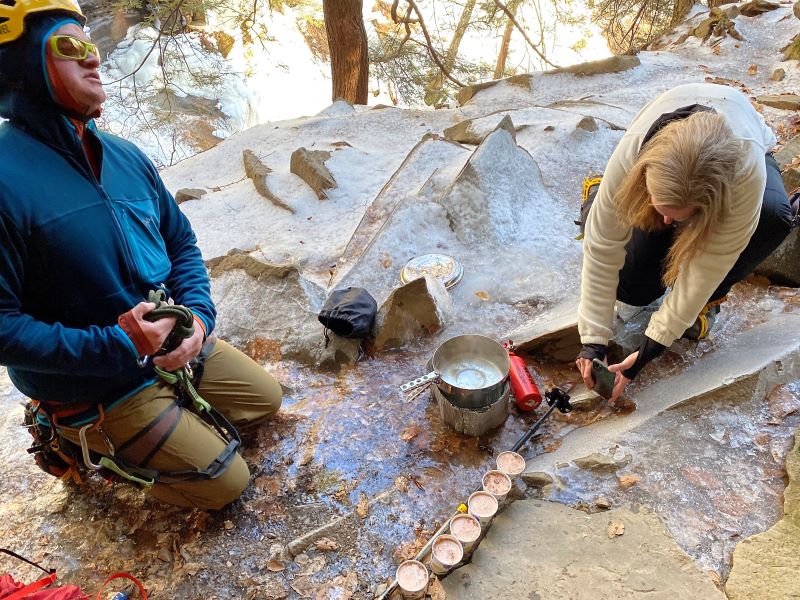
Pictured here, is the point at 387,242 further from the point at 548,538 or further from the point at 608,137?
the point at 608,137

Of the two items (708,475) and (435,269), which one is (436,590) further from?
(435,269)

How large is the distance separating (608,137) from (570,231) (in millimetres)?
2130

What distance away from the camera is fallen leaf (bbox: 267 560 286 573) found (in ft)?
8.26

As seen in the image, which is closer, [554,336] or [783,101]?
[554,336]

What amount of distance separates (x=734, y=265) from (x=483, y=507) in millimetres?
1974

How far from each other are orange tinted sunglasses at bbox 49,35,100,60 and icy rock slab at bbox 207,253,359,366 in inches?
90.0

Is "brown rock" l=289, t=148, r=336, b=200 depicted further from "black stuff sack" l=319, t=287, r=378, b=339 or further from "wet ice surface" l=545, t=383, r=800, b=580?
"wet ice surface" l=545, t=383, r=800, b=580

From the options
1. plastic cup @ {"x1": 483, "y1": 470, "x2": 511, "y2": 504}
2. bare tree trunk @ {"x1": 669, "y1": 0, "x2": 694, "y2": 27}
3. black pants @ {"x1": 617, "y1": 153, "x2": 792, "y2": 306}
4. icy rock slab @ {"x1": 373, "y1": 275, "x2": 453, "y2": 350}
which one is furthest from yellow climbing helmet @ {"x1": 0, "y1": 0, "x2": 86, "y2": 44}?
bare tree trunk @ {"x1": 669, "y1": 0, "x2": 694, "y2": 27}

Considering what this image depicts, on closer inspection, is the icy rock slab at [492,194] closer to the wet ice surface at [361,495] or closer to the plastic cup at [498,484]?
the wet ice surface at [361,495]

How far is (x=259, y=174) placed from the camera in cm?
692

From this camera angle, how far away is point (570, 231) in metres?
4.88

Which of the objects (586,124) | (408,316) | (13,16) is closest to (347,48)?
(586,124)

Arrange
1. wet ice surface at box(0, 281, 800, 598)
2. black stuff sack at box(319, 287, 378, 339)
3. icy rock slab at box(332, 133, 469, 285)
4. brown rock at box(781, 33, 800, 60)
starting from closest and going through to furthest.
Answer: wet ice surface at box(0, 281, 800, 598) → black stuff sack at box(319, 287, 378, 339) → icy rock slab at box(332, 133, 469, 285) → brown rock at box(781, 33, 800, 60)

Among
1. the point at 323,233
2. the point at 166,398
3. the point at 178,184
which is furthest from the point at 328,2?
the point at 166,398
